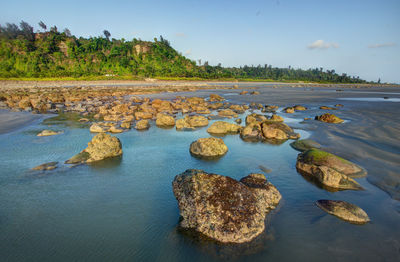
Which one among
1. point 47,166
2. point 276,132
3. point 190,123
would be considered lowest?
point 47,166

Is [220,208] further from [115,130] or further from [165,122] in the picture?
[165,122]

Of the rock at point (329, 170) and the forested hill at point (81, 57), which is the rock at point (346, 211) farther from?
the forested hill at point (81, 57)

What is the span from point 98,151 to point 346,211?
580 inches

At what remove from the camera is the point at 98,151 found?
14.9 meters

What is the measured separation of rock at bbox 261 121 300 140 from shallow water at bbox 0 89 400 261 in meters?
4.27

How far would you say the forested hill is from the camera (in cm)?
11075

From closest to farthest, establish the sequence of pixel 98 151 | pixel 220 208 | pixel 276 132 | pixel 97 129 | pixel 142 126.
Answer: pixel 220 208 < pixel 98 151 < pixel 276 132 < pixel 97 129 < pixel 142 126

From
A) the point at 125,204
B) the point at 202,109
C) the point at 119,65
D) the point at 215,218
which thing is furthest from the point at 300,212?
the point at 119,65

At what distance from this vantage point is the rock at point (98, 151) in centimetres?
1455

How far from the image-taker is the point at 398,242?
24.4 feet

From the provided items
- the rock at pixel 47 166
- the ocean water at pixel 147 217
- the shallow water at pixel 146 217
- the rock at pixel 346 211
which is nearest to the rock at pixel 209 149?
the shallow water at pixel 146 217

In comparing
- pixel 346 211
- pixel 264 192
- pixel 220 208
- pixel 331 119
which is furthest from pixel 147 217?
pixel 331 119

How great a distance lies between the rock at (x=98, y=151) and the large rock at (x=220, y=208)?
855 centimetres

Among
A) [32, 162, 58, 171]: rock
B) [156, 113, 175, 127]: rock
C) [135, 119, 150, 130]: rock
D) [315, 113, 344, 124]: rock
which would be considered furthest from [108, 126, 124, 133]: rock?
[315, 113, 344, 124]: rock
